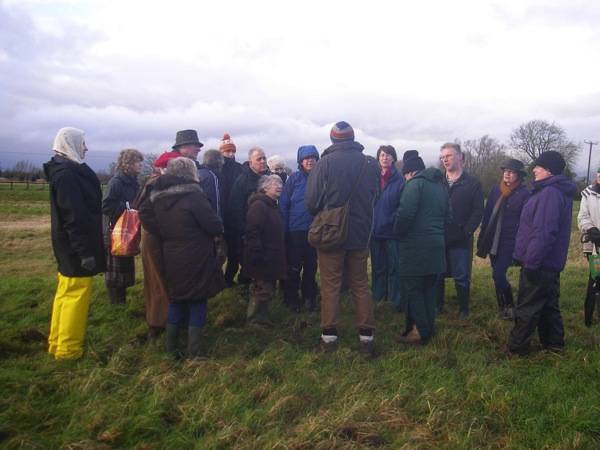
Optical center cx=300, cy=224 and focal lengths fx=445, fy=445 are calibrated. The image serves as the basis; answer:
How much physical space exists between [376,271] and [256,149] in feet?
8.19

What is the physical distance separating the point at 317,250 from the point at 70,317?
8.13 ft

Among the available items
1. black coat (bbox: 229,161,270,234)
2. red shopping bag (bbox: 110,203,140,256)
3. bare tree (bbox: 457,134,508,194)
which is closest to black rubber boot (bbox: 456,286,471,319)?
black coat (bbox: 229,161,270,234)

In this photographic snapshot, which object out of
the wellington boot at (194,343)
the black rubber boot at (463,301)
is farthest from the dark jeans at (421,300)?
the wellington boot at (194,343)

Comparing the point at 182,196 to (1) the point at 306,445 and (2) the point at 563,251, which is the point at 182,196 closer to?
(1) the point at 306,445

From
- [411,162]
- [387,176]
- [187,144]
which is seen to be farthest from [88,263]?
[387,176]

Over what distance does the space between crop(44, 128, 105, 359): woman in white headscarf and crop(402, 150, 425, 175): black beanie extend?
3.46 metres

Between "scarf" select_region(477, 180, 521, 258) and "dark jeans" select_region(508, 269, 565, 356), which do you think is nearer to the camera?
"dark jeans" select_region(508, 269, 565, 356)

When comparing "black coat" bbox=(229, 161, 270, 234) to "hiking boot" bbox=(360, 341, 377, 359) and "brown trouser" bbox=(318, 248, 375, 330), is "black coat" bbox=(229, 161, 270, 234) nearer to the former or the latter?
"brown trouser" bbox=(318, 248, 375, 330)

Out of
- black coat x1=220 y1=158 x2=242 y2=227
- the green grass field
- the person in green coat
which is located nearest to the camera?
the green grass field

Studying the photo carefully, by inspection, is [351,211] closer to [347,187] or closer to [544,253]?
[347,187]

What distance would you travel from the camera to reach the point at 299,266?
20.3 feet

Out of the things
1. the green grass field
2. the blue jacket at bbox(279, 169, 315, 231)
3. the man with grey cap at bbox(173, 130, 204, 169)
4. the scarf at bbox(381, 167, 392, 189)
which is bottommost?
the green grass field

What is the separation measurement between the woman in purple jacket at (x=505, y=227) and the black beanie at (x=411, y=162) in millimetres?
1271

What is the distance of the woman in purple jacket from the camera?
584 cm
